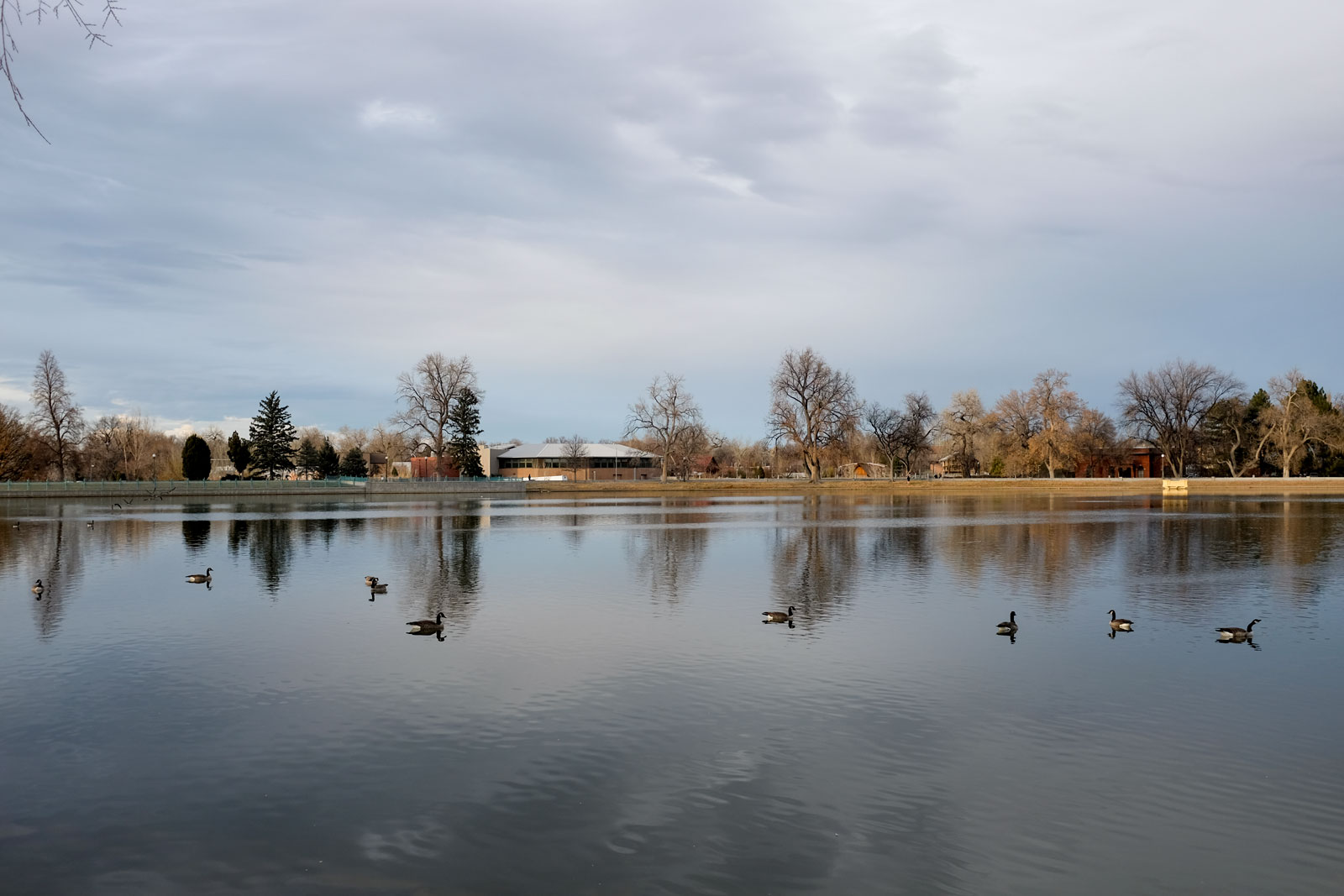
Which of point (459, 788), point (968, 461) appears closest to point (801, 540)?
point (459, 788)

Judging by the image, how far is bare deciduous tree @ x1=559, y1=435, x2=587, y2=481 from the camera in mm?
147000

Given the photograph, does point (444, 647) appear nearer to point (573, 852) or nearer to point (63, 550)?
point (573, 852)

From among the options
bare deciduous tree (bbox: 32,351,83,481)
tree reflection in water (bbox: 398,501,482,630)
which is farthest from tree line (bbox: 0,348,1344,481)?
tree reflection in water (bbox: 398,501,482,630)

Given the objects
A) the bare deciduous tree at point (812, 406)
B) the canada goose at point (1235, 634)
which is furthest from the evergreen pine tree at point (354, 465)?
the canada goose at point (1235, 634)

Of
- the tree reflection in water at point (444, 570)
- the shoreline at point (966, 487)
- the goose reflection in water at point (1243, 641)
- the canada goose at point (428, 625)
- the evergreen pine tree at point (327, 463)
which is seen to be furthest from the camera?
the evergreen pine tree at point (327, 463)

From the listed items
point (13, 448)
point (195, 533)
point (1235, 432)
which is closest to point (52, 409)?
point (13, 448)

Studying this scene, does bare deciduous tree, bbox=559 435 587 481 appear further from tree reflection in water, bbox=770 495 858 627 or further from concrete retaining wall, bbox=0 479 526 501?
tree reflection in water, bbox=770 495 858 627

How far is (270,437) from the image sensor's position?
351 feet

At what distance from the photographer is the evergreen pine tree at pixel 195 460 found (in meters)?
102

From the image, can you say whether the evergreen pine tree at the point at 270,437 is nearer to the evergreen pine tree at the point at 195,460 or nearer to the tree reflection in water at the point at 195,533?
the evergreen pine tree at the point at 195,460

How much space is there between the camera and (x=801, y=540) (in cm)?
3853

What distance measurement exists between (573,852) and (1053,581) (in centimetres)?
2010

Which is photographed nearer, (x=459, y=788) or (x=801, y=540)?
(x=459, y=788)

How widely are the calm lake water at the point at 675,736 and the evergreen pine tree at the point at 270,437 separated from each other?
8456 centimetres
